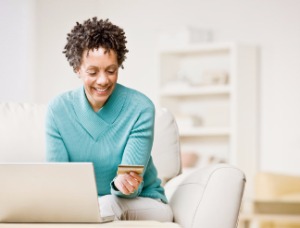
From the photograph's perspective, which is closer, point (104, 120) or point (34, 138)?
point (104, 120)

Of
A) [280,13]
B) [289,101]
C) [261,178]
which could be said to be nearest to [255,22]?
[280,13]

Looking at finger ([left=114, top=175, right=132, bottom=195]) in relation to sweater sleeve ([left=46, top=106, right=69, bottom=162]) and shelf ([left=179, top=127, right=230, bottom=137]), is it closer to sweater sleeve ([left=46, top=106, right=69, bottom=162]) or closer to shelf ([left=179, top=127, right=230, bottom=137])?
sweater sleeve ([left=46, top=106, right=69, bottom=162])

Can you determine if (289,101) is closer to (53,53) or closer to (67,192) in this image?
(53,53)

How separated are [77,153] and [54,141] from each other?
0.08 meters

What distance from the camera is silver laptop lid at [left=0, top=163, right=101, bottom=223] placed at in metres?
1.79

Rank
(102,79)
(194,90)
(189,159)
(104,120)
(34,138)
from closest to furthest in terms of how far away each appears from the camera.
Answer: (102,79), (104,120), (34,138), (189,159), (194,90)

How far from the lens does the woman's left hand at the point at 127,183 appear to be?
2055mm

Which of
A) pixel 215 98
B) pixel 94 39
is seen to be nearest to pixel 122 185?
pixel 94 39

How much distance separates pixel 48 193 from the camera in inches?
72.2

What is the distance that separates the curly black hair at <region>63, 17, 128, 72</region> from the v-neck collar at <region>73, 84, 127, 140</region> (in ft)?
0.37

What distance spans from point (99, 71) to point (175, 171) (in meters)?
0.68

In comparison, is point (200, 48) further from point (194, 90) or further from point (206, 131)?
point (206, 131)

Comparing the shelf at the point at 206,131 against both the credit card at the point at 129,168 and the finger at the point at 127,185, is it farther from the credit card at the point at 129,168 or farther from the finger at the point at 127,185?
the credit card at the point at 129,168

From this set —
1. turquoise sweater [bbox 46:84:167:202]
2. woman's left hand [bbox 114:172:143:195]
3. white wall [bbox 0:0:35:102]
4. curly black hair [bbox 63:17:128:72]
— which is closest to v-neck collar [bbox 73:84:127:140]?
turquoise sweater [bbox 46:84:167:202]
